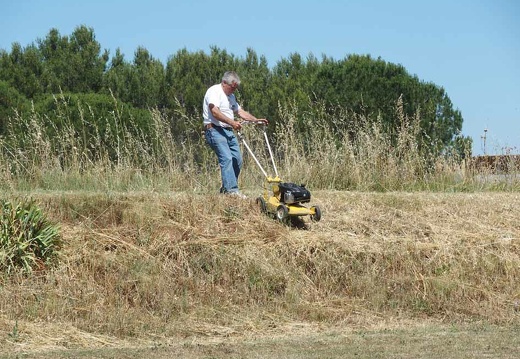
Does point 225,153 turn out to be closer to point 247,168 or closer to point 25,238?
point 247,168

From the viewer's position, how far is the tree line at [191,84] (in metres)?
20.7

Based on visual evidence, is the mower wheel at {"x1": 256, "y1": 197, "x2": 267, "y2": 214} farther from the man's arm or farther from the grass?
the man's arm

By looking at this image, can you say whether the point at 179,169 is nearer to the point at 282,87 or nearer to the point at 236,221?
the point at 236,221

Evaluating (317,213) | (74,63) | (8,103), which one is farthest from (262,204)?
(74,63)


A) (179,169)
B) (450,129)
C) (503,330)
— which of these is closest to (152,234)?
(179,169)

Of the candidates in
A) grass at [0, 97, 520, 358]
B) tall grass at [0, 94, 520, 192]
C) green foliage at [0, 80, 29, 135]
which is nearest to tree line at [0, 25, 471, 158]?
green foliage at [0, 80, 29, 135]

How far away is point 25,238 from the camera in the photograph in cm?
1049

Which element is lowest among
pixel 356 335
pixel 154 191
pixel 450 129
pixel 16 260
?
pixel 356 335

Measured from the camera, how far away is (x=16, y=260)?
10.4 metres

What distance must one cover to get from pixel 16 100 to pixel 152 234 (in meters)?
13.3

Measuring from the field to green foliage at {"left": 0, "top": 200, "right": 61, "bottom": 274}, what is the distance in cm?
17

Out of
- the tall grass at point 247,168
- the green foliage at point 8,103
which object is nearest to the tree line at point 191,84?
the green foliage at point 8,103

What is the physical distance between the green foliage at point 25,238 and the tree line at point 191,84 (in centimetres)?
758

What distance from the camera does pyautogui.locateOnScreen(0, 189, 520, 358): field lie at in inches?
349
